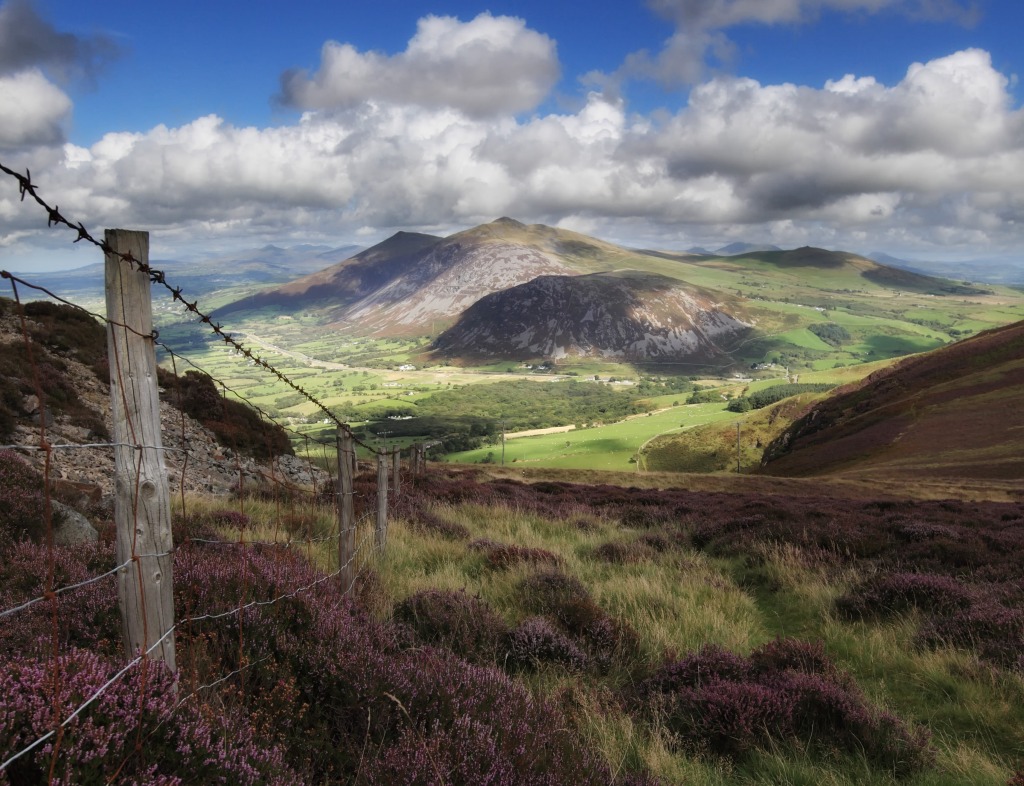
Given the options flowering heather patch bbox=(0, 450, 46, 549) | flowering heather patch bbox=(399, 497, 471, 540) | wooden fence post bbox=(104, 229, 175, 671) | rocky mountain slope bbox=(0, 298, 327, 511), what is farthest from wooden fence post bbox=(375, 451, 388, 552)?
wooden fence post bbox=(104, 229, 175, 671)

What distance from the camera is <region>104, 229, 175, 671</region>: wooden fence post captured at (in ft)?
9.56

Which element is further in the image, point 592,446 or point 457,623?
point 592,446

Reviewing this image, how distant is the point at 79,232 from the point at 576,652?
509 centimetres

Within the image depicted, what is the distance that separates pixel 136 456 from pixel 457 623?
3.83 meters

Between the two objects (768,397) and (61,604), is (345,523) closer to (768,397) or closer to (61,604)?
(61,604)

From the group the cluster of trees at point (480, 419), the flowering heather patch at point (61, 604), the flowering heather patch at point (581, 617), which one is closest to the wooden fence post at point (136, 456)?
the flowering heather patch at point (61, 604)

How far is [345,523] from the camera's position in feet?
20.3

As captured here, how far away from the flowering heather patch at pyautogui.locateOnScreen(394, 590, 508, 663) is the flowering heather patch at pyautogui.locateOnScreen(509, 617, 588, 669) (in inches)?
5.8

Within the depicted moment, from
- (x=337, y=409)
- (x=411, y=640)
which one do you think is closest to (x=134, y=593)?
(x=411, y=640)

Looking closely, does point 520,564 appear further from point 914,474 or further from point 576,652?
point 914,474

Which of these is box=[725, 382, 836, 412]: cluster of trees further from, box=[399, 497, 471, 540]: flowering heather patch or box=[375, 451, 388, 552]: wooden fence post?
box=[375, 451, 388, 552]: wooden fence post

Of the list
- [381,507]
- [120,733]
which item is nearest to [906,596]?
[381,507]

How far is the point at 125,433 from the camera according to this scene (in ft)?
9.59

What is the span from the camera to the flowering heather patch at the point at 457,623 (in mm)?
5648
